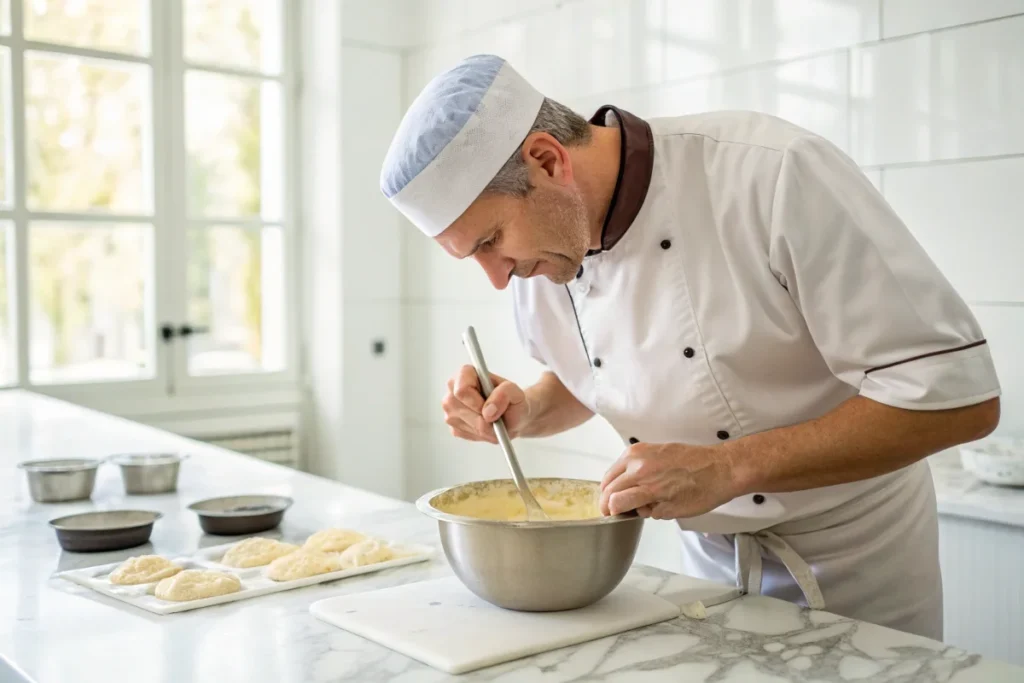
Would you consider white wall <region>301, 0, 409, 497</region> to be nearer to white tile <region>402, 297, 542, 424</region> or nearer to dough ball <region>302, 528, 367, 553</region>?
white tile <region>402, 297, 542, 424</region>

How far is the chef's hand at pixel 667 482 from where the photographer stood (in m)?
1.21

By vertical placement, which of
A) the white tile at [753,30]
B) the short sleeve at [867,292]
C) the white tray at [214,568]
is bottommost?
the white tray at [214,568]

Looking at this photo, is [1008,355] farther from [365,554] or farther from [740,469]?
[365,554]

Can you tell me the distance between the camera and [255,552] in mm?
1561

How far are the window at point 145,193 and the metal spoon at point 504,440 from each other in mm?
3322

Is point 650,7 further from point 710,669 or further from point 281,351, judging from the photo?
point 710,669

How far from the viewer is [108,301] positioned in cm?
454

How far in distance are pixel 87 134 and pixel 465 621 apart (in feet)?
12.8

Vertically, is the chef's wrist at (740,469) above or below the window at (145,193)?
below

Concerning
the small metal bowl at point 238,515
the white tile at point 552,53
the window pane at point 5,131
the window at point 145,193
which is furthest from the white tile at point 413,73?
the small metal bowl at point 238,515

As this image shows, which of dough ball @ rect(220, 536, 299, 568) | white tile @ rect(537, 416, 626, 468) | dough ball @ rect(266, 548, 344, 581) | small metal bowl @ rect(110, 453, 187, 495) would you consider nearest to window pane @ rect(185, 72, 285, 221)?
white tile @ rect(537, 416, 626, 468)

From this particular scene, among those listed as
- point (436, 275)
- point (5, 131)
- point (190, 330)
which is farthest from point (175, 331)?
point (436, 275)

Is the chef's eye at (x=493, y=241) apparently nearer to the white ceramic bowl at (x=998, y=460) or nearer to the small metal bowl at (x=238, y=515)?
the small metal bowl at (x=238, y=515)

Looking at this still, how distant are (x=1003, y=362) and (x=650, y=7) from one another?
1.77 meters
